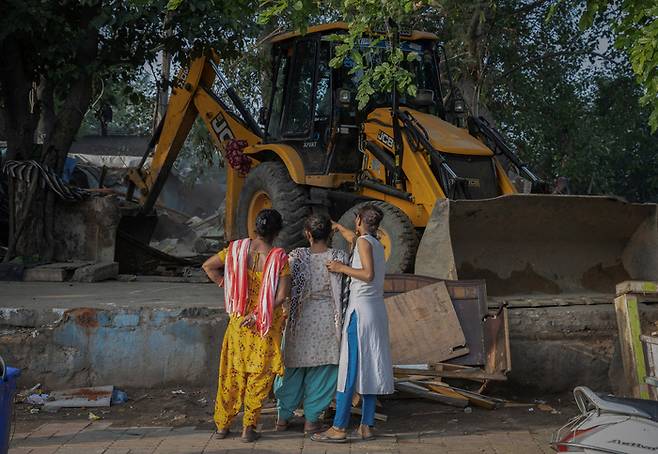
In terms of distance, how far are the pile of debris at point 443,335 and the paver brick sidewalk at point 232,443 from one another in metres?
0.92

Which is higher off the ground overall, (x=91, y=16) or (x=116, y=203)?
(x=91, y=16)

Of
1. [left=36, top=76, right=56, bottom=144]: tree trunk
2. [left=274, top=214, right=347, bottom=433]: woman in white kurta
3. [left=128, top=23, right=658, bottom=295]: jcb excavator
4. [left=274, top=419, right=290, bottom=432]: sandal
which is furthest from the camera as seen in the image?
[left=36, top=76, right=56, bottom=144]: tree trunk

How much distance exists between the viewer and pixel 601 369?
26.1 ft

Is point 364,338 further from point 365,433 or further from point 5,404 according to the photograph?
point 5,404

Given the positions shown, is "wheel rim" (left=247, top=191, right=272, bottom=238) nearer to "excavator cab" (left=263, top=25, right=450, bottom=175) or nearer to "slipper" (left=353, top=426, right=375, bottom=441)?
"excavator cab" (left=263, top=25, right=450, bottom=175)

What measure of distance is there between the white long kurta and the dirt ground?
1.76 feet

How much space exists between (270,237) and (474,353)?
7.31 ft

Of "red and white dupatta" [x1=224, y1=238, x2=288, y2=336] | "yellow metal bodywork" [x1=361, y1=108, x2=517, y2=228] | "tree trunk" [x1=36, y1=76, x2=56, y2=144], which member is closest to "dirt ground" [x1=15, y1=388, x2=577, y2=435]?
"red and white dupatta" [x1=224, y1=238, x2=288, y2=336]

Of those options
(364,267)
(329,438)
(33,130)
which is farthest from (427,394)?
(33,130)

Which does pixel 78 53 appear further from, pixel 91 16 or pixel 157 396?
pixel 157 396

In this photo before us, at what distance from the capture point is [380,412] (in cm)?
701

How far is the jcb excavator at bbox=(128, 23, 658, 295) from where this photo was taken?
28.7 feet

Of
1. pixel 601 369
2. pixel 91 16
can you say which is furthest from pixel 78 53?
pixel 601 369

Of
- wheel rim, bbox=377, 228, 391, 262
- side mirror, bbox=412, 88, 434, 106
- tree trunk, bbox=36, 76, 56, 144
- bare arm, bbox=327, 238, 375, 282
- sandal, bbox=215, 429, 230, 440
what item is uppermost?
tree trunk, bbox=36, 76, 56, 144
